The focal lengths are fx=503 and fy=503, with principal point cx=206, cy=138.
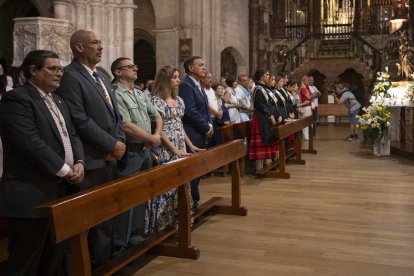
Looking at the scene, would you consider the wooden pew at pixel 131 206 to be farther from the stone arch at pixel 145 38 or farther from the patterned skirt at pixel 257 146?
the stone arch at pixel 145 38

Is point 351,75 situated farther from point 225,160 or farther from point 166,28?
point 225,160

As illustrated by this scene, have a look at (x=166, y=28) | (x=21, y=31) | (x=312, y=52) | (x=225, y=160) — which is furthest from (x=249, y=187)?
(x=312, y=52)

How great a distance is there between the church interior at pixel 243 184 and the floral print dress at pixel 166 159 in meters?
0.20

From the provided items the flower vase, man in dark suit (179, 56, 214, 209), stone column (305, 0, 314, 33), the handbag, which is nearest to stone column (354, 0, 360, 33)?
stone column (305, 0, 314, 33)

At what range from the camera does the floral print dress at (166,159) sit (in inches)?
165

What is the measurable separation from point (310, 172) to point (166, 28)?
A: 297 inches

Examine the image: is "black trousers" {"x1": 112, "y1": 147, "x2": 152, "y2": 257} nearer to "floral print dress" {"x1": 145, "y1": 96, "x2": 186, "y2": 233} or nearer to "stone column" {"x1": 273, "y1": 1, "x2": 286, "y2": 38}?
"floral print dress" {"x1": 145, "y1": 96, "x2": 186, "y2": 233}

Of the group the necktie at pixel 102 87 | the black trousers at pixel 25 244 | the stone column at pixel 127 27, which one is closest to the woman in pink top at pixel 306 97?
the stone column at pixel 127 27

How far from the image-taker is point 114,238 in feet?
12.4

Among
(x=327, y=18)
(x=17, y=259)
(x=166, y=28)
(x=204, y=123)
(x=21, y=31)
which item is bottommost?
(x=17, y=259)

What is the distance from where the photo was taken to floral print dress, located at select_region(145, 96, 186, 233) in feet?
13.8

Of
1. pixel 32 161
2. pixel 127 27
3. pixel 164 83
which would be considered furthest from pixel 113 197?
pixel 127 27

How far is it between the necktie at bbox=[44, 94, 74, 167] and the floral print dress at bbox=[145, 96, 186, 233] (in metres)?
1.29

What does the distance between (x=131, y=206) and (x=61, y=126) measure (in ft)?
2.08
